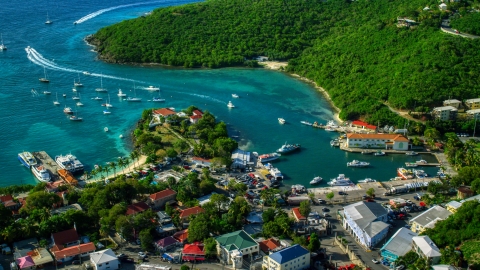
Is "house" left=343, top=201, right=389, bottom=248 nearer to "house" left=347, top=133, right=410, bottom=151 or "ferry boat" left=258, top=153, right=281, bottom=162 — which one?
"ferry boat" left=258, top=153, right=281, bottom=162

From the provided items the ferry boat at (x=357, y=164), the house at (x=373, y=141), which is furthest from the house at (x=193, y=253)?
the house at (x=373, y=141)

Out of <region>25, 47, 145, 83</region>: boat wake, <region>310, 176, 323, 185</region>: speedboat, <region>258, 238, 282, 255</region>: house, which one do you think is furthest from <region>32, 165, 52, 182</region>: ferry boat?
<region>25, 47, 145, 83</region>: boat wake

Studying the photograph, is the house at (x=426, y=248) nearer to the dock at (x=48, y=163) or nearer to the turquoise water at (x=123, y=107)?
the turquoise water at (x=123, y=107)

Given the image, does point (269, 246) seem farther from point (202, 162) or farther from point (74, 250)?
point (202, 162)

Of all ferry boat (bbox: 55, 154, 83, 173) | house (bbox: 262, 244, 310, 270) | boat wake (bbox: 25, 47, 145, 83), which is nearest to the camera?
house (bbox: 262, 244, 310, 270)

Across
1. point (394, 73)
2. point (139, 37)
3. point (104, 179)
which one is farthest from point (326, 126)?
point (139, 37)

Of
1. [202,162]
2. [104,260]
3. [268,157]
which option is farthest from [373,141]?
[104,260]

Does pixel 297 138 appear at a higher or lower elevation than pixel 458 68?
lower

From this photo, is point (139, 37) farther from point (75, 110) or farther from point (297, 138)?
point (297, 138)
